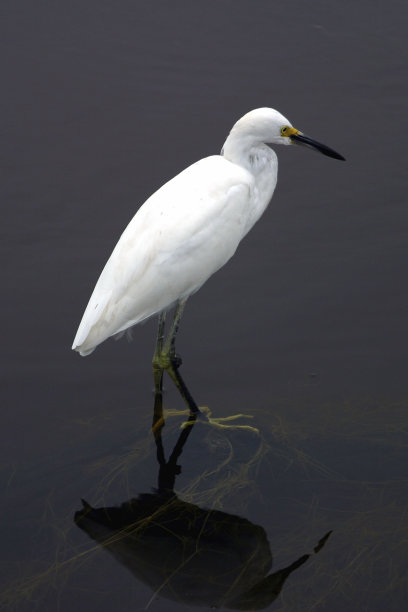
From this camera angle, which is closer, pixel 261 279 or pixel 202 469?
pixel 202 469

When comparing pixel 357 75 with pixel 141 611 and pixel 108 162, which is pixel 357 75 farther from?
pixel 141 611

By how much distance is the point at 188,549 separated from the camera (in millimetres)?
3779

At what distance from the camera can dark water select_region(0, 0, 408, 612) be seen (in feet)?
12.3

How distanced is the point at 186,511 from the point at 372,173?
3048 millimetres

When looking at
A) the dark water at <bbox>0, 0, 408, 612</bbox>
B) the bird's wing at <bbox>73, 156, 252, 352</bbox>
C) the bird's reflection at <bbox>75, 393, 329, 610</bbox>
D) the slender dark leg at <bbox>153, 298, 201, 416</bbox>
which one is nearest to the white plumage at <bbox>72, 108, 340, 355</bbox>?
the bird's wing at <bbox>73, 156, 252, 352</bbox>

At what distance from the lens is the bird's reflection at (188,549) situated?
3.57m

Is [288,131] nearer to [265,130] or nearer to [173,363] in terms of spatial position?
[265,130]

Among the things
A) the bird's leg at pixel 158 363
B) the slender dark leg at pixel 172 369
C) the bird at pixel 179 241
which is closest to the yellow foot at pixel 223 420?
the slender dark leg at pixel 172 369

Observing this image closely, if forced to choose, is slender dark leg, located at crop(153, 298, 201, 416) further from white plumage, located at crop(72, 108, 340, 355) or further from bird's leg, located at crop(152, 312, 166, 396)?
white plumage, located at crop(72, 108, 340, 355)

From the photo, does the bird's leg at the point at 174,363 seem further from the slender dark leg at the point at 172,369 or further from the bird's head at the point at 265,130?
the bird's head at the point at 265,130

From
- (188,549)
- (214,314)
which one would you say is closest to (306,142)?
(214,314)

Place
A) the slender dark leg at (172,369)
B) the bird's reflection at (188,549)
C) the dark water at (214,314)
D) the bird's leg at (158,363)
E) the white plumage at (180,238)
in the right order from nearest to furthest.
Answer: the bird's reflection at (188,549) < the dark water at (214,314) < the white plumage at (180,238) < the slender dark leg at (172,369) < the bird's leg at (158,363)

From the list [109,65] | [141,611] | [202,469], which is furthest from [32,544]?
[109,65]

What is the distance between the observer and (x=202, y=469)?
13.9 feet
